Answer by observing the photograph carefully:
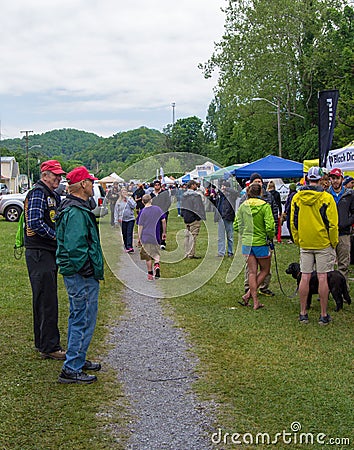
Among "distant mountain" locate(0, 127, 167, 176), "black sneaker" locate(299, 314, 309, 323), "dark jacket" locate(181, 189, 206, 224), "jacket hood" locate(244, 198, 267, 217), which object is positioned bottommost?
"black sneaker" locate(299, 314, 309, 323)

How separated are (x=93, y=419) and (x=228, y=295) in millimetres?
5686

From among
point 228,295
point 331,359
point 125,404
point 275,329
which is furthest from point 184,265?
point 125,404

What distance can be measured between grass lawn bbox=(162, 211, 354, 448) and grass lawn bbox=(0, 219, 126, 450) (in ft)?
3.09

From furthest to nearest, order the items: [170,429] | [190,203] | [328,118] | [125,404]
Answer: [190,203] < [328,118] < [125,404] < [170,429]

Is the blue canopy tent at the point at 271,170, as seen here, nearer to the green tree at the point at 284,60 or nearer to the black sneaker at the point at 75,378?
the black sneaker at the point at 75,378

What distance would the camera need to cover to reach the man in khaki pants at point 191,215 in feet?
50.1

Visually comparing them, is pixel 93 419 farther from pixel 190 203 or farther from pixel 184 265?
pixel 190 203

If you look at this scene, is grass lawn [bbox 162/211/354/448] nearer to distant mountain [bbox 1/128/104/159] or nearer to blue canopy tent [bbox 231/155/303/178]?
blue canopy tent [bbox 231/155/303/178]

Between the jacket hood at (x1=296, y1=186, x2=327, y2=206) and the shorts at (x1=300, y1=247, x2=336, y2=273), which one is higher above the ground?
the jacket hood at (x1=296, y1=186, x2=327, y2=206)

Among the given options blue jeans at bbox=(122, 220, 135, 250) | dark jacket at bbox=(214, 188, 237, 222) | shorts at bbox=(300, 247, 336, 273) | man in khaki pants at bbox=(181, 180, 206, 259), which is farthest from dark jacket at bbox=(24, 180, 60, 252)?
blue jeans at bbox=(122, 220, 135, 250)

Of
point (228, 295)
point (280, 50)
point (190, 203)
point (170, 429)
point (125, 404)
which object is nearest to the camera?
point (170, 429)

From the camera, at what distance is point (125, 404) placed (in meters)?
5.23

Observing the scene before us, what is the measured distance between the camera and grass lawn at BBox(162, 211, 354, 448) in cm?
487

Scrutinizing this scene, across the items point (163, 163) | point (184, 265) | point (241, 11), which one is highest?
point (241, 11)
